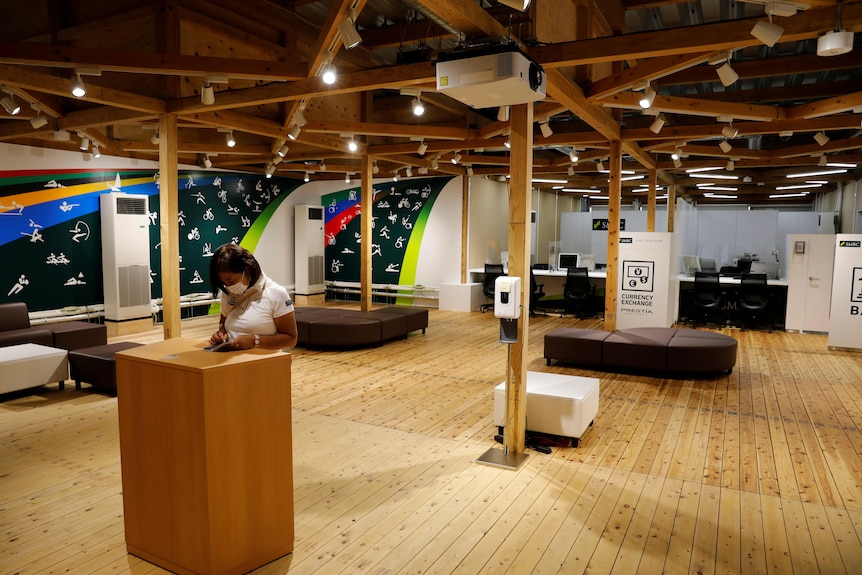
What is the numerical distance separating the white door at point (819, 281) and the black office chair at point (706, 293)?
1.46m

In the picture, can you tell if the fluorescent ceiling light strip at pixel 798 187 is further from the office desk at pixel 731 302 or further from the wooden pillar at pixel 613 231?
the wooden pillar at pixel 613 231

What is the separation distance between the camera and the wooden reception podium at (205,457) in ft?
9.11

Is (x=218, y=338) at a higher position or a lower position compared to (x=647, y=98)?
lower

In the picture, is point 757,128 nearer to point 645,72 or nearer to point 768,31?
point 645,72

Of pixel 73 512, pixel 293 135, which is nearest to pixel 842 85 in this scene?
pixel 293 135

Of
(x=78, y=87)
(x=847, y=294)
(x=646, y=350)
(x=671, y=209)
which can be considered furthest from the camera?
(x=671, y=209)

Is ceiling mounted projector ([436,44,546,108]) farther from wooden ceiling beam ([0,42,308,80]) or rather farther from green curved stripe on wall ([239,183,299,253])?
green curved stripe on wall ([239,183,299,253])

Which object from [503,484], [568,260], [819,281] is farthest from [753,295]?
[503,484]

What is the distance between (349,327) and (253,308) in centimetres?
531

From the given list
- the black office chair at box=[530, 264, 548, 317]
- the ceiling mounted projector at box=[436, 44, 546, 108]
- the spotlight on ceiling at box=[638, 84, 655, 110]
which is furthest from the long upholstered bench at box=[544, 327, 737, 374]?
the black office chair at box=[530, 264, 548, 317]

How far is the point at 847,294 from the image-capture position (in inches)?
356

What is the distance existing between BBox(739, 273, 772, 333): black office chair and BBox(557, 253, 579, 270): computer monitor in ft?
11.0

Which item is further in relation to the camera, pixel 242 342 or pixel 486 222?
pixel 486 222

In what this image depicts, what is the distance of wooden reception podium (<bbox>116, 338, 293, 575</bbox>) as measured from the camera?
2.78m
